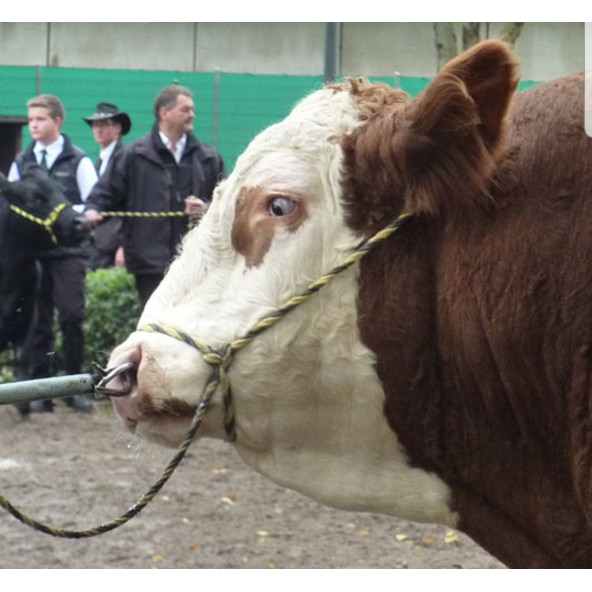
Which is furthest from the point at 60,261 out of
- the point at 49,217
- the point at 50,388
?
the point at 50,388

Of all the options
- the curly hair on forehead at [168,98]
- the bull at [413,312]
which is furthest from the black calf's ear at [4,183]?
the bull at [413,312]

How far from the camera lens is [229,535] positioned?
6398 mm

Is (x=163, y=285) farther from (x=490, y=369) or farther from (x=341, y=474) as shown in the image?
(x=490, y=369)

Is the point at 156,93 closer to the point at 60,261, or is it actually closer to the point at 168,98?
the point at 60,261

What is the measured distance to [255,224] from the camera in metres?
2.83

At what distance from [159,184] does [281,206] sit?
6363 mm

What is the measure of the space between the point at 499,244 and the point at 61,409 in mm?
7526

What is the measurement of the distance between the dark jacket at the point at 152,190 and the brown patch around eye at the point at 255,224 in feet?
20.4

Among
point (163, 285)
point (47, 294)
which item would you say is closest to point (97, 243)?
point (47, 294)

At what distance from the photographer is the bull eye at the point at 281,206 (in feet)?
9.17

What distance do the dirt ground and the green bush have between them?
233 centimetres

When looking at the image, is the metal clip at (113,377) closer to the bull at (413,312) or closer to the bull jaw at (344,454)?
the bull at (413,312)

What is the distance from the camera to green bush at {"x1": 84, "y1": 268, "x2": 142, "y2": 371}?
1056 cm

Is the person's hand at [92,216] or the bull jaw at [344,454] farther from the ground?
the person's hand at [92,216]
